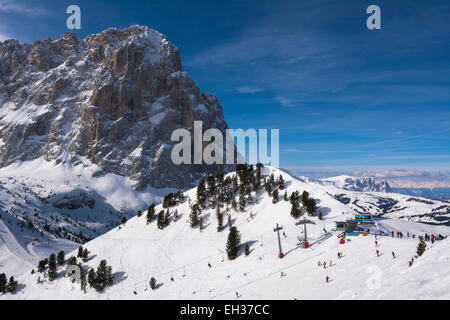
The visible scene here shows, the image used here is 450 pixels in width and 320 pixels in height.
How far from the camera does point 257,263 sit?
191 ft

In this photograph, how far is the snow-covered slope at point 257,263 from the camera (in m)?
33.3

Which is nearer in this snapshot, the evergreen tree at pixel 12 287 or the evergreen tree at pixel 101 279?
the evergreen tree at pixel 101 279

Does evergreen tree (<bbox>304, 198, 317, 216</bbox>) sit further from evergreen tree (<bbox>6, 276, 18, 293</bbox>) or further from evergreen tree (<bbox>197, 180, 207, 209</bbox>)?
evergreen tree (<bbox>6, 276, 18, 293</bbox>)

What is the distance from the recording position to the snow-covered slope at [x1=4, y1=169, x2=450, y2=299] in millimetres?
33344

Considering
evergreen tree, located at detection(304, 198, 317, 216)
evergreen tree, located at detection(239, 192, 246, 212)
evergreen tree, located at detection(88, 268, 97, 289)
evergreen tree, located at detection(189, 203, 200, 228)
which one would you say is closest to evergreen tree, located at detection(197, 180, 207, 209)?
evergreen tree, located at detection(189, 203, 200, 228)

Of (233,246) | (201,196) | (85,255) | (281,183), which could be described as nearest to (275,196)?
(281,183)

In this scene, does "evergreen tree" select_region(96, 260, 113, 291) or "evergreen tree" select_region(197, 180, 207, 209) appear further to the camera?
"evergreen tree" select_region(197, 180, 207, 209)

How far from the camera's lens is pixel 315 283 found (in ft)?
133

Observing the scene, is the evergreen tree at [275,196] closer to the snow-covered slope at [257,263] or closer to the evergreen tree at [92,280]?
the snow-covered slope at [257,263]

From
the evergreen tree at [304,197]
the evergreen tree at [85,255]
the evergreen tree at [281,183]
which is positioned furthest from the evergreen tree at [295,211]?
the evergreen tree at [85,255]

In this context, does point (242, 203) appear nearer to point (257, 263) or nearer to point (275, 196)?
point (275, 196)

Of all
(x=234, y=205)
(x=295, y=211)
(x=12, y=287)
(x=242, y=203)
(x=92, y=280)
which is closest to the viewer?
(x=92, y=280)
